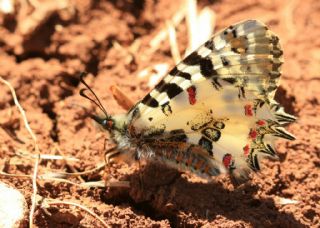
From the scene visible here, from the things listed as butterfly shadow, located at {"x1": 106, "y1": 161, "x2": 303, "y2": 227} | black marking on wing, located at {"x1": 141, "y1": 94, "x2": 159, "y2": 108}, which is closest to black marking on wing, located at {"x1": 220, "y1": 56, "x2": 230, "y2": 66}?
black marking on wing, located at {"x1": 141, "y1": 94, "x2": 159, "y2": 108}

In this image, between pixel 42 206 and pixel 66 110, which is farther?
pixel 66 110

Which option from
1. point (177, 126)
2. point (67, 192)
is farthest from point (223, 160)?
point (67, 192)

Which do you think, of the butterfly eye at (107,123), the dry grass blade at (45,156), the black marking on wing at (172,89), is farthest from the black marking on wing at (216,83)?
the dry grass blade at (45,156)

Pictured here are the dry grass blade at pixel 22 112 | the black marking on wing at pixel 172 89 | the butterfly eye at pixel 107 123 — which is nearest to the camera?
the black marking on wing at pixel 172 89

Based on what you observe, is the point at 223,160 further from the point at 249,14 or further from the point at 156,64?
the point at 249,14

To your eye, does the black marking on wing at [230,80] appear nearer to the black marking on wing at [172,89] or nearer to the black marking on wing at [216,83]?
the black marking on wing at [216,83]

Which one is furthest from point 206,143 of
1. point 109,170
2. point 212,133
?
point 109,170

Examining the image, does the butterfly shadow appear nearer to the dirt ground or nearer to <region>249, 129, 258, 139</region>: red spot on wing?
the dirt ground
